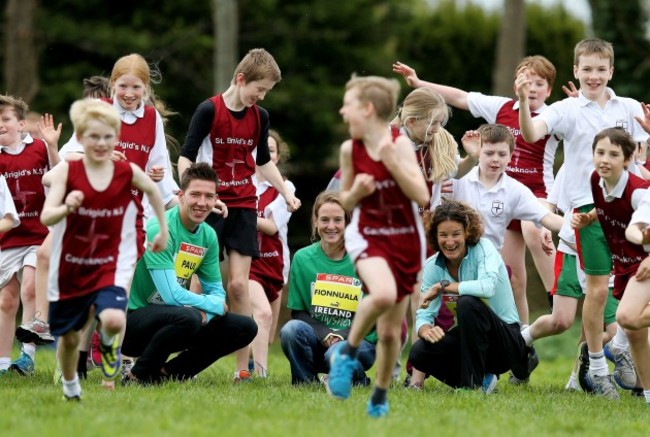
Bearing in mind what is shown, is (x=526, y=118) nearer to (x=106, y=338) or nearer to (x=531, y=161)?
(x=531, y=161)

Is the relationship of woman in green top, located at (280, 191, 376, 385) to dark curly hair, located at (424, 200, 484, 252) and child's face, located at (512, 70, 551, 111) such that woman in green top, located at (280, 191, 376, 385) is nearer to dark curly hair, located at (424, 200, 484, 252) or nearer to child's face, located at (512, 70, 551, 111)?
dark curly hair, located at (424, 200, 484, 252)

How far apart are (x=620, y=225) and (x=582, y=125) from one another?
1227 millimetres

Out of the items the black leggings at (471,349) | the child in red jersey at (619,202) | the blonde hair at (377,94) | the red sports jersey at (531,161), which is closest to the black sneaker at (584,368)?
the black leggings at (471,349)

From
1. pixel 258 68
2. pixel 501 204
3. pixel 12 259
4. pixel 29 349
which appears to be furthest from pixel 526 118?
pixel 29 349

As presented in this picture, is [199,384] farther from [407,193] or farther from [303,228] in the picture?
[303,228]

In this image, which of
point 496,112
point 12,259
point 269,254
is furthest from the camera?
point 269,254

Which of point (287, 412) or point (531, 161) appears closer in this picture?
point (287, 412)

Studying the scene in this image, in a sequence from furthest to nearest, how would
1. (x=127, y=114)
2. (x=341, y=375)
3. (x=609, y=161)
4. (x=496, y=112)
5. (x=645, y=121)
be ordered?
(x=496, y=112), (x=127, y=114), (x=645, y=121), (x=609, y=161), (x=341, y=375)

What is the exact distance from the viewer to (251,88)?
9.09 m

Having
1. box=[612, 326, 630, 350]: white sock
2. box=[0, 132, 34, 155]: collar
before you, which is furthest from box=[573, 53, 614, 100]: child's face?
box=[0, 132, 34, 155]: collar

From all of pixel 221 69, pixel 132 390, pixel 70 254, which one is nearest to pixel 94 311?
pixel 70 254

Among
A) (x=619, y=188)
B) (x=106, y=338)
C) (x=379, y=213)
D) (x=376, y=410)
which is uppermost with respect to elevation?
(x=619, y=188)

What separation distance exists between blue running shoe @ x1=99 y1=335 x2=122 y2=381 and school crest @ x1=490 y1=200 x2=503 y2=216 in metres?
3.59

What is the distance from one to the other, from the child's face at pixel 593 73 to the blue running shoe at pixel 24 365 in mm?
5056
